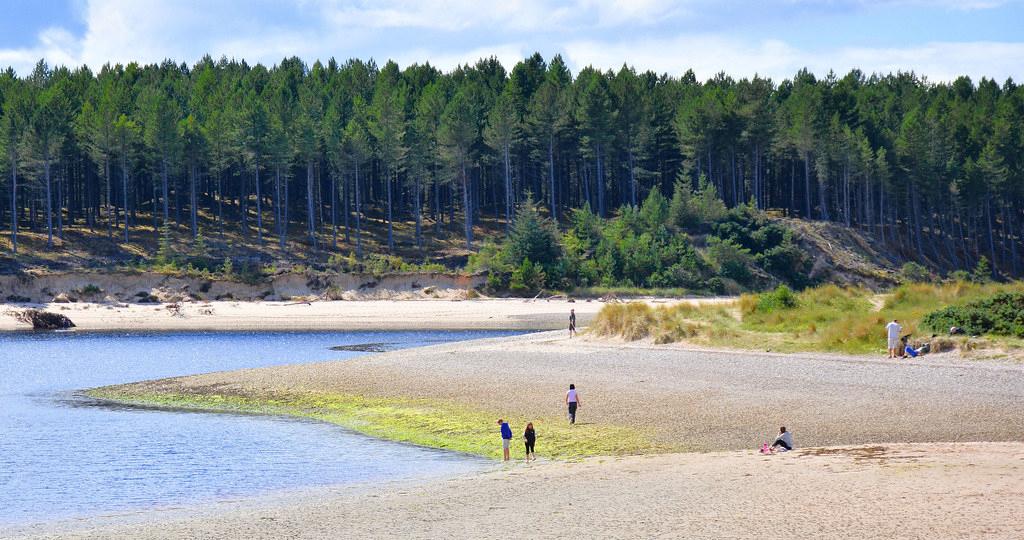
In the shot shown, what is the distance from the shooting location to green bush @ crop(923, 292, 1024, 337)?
30.4m

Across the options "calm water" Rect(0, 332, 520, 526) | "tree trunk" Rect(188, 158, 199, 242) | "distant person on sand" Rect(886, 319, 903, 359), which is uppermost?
"tree trunk" Rect(188, 158, 199, 242)

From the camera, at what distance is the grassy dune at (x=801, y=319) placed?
1335 inches

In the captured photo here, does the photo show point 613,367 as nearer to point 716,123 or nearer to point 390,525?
point 390,525

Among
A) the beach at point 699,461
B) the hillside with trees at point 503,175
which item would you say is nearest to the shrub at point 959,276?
the hillside with trees at point 503,175

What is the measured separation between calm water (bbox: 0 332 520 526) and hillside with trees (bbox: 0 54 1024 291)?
41344mm

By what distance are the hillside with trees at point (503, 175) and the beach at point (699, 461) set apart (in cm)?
4046

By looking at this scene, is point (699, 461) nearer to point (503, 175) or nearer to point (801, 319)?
point (801, 319)

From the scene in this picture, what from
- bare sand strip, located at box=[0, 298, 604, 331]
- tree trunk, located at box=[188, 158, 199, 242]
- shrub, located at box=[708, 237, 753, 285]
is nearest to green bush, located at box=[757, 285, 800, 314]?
bare sand strip, located at box=[0, 298, 604, 331]

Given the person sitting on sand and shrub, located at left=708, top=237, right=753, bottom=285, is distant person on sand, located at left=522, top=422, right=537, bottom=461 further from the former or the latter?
shrub, located at left=708, top=237, right=753, bottom=285

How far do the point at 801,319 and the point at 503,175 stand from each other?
2368 inches

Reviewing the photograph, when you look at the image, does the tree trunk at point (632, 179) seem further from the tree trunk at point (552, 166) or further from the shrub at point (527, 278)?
the shrub at point (527, 278)

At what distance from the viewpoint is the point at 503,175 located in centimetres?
9619

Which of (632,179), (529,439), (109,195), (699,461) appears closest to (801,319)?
(529,439)

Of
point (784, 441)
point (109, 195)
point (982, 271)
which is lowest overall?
point (784, 441)
